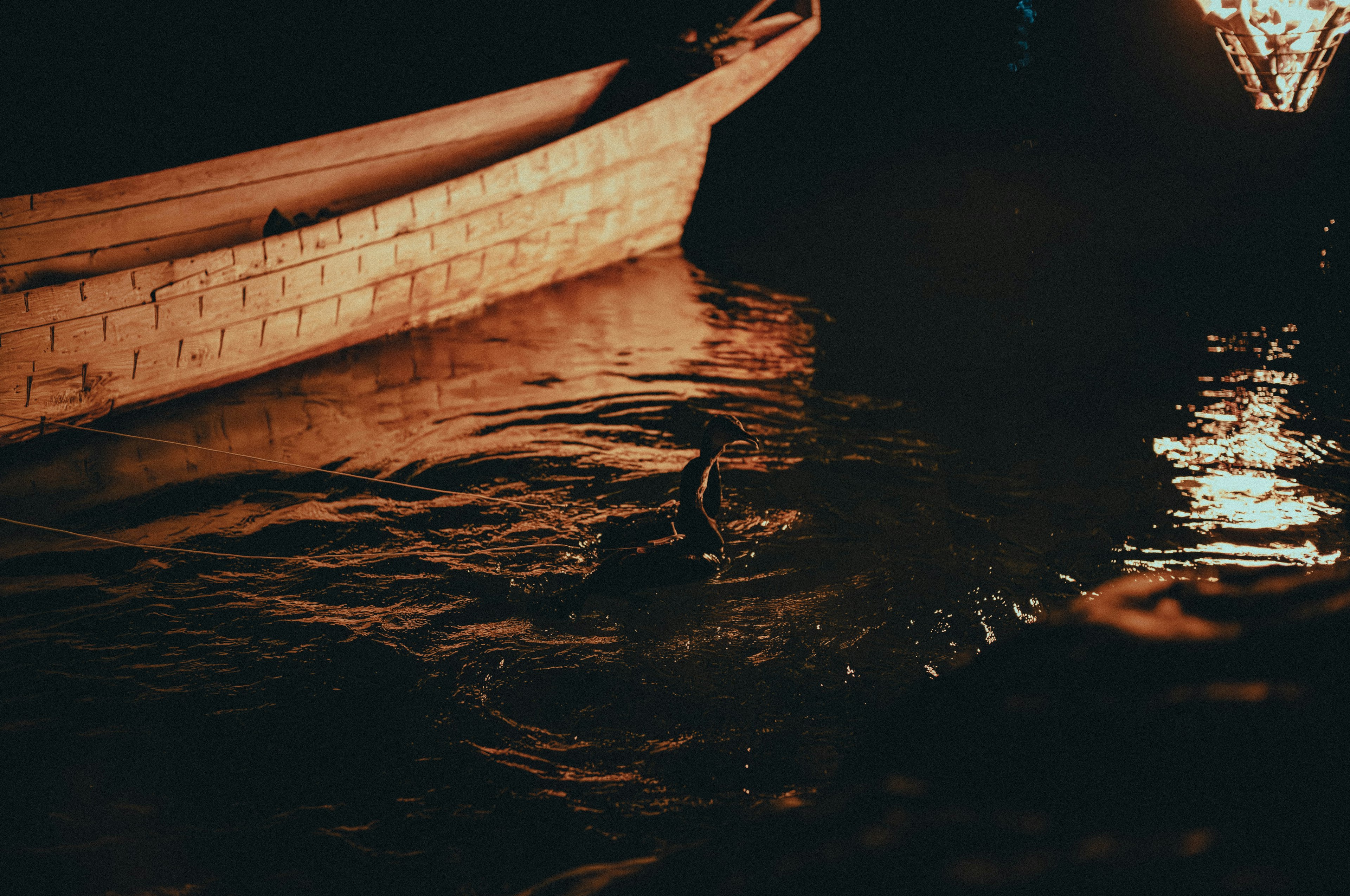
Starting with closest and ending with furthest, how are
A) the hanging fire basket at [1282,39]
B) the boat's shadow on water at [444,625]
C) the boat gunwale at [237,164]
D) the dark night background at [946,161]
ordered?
the hanging fire basket at [1282,39], the boat's shadow on water at [444,625], the boat gunwale at [237,164], the dark night background at [946,161]

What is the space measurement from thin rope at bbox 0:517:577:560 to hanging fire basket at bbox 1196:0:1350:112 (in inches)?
136

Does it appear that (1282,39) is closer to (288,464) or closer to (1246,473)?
(1246,473)

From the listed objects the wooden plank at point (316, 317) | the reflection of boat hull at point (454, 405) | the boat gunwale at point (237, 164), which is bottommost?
the reflection of boat hull at point (454, 405)

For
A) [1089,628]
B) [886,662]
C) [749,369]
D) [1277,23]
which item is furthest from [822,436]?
[1089,628]

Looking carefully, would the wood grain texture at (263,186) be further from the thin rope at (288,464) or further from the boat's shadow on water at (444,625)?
the boat's shadow on water at (444,625)

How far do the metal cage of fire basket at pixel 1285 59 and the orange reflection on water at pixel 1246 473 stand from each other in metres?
2.30

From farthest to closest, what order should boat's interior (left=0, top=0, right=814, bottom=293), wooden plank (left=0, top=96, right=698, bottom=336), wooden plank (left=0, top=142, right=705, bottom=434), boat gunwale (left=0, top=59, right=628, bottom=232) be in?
boat's interior (left=0, top=0, right=814, bottom=293) → boat gunwale (left=0, top=59, right=628, bottom=232) → wooden plank (left=0, top=142, right=705, bottom=434) → wooden plank (left=0, top=96, right=698, bottom=336)

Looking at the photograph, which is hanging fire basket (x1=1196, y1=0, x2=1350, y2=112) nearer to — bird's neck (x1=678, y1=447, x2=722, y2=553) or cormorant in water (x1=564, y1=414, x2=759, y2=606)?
cormorant in water (x1=564, y1=414, x2=759, y2=606)

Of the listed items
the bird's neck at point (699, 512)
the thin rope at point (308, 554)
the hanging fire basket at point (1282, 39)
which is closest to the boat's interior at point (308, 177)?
the thin rope at point (308, 554)

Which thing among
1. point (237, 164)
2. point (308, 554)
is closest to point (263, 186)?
point (237, 164)

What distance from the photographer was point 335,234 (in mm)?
6543

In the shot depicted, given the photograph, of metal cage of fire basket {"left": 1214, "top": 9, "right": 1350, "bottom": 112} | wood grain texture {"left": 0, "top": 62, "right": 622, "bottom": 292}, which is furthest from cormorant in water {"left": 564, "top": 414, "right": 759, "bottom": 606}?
wood grain texture {"left": 0, "top": 62, "right": 622, "bottom": 292}

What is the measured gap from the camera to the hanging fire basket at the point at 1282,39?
2.61m

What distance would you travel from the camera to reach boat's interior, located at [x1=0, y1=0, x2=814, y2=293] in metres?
6.46
